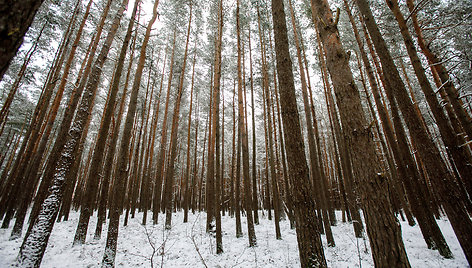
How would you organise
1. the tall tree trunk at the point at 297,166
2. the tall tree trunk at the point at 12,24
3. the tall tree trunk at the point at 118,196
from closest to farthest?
the tall tree trunk at the point at 12,24
the tall tree trunk at the point at 297,166
the tall tree trunk at the point at 118,196

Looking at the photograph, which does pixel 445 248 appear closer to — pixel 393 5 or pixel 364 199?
pixel 364 199

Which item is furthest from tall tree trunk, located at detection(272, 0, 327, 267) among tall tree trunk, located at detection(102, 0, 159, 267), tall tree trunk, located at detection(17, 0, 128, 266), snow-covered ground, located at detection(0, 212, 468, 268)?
tall tree trunk, located at detection(17, 0, 128, 266)

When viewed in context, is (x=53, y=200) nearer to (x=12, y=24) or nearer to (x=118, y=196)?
(x=118, y=196)

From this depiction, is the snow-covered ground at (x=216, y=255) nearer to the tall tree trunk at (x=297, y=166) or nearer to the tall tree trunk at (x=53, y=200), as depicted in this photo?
the tall tree trunk at (x=53, y=200)

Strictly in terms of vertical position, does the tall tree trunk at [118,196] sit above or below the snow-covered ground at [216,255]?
above

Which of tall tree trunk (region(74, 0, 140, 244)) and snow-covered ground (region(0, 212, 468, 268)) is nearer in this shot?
A: snow-covered ground (region(0, 212, 468, 268))

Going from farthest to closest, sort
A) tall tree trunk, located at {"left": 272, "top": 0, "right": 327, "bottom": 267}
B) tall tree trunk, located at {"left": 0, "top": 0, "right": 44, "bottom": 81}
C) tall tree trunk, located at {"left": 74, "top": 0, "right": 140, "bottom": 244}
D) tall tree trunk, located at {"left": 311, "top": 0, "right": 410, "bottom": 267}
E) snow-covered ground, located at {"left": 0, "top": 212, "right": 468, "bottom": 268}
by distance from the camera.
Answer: tall tree trunk, located at {"left": 74, "top": 0, "right": 140, "bottom": 244}, snow-covered ground, located at {"left": 0, "top": 212, "right": 468, "bottom": 268}, tall tree trunk, located at {"left": 272, "top": 0, "right": 327, "bottom": 267}, tall tree trunk, located at {"left": 311, "top": 0, "right": 410, "bottom": 267}, tall tree trunk, located at {"left": 0, "top": 0, "right": 44, "bottom": 81}

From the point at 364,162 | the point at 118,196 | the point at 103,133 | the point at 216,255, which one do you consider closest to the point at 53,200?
the point at 118,196

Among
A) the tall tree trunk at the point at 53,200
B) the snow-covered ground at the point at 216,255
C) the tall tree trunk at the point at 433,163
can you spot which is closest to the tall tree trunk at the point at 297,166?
the snow-covered ground at the point at 216,255

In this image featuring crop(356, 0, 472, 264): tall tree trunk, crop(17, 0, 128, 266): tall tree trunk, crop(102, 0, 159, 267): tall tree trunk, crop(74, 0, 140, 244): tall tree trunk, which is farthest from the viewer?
crop(74, 0, 140, 244): tall tree trunk

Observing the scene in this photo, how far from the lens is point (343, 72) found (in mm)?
3148

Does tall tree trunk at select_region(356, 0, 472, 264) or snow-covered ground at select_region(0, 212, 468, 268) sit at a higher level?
tall tree trunk at select_region(356, 0, 472, 264)

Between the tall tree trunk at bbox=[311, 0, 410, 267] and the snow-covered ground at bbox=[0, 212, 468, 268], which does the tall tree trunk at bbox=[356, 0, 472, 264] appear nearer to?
the snow-covered ground at bbox=[0, 212, 468, 268]

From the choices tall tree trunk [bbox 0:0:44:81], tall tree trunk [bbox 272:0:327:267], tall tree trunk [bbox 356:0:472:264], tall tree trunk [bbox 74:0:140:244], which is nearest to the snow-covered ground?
tall tree trunk [bbox 74:0:140:244]
